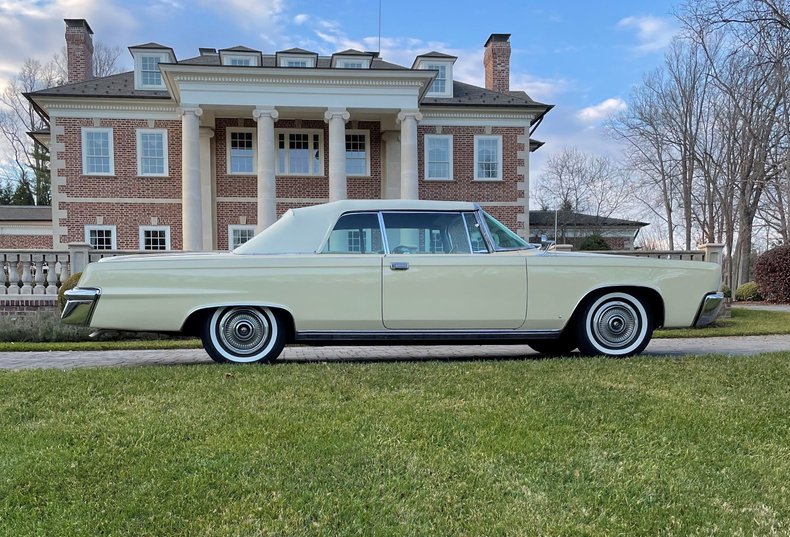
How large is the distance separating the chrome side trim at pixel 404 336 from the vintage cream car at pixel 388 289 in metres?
0.01

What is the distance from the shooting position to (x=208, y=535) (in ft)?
7.57

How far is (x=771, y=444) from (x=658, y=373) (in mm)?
1628

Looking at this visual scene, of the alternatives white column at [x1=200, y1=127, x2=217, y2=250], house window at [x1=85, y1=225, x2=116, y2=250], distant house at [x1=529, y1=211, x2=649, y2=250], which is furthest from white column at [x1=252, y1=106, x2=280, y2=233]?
distant house at [x1=529, y1=211, x2=649, y2=250]

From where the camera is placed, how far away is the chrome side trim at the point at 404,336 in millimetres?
5688

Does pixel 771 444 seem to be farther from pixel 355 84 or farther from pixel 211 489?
pixel 355 84

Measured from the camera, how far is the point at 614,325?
6074mm

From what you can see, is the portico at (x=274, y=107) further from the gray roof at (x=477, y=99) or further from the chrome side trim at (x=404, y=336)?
the chrome side trim at (x=404, y=336)

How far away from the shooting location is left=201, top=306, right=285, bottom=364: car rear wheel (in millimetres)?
5676

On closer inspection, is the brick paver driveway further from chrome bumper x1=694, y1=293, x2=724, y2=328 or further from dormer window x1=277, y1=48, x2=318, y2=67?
dormer window x1=277, y1=48, x2=318, y2=67

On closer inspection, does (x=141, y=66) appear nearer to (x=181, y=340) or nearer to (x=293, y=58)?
(x=293, y=58)

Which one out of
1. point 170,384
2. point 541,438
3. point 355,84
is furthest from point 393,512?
point 355,84

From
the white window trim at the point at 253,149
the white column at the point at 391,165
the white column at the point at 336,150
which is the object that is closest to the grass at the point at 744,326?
the white column at the point at 336,150

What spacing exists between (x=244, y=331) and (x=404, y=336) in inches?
65.2

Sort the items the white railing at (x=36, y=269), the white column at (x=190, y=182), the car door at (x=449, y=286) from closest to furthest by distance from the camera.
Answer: the car door at (x=449, y=286) < the white railing at (x=36, y=269) < the white column at (x=190, y=182)
